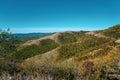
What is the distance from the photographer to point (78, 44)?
166 meters

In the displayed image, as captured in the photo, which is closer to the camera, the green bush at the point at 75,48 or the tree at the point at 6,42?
the tree at the point at 6,42

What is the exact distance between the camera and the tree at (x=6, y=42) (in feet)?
234

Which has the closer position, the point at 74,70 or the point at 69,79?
the point at 69,79

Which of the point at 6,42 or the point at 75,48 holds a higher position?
the point at 6,42

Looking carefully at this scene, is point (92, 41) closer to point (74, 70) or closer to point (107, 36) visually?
point (107, 36)

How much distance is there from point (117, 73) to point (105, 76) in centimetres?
75

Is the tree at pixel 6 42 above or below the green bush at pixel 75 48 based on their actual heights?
above

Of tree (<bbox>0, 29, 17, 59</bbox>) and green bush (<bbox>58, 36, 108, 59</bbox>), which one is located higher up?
tree (<bbox>0, 29, 17, 59</bbox>)

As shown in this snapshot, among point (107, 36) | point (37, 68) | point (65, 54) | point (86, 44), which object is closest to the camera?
point (37, 68)

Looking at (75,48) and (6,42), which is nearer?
(6,42)

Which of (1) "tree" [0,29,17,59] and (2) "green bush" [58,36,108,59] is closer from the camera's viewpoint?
(1) "tree" [0,29,17,59]

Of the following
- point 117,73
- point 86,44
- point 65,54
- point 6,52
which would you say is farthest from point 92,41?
point 117,73

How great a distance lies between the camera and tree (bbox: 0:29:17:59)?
71.2 metres

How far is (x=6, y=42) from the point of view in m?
72.9
